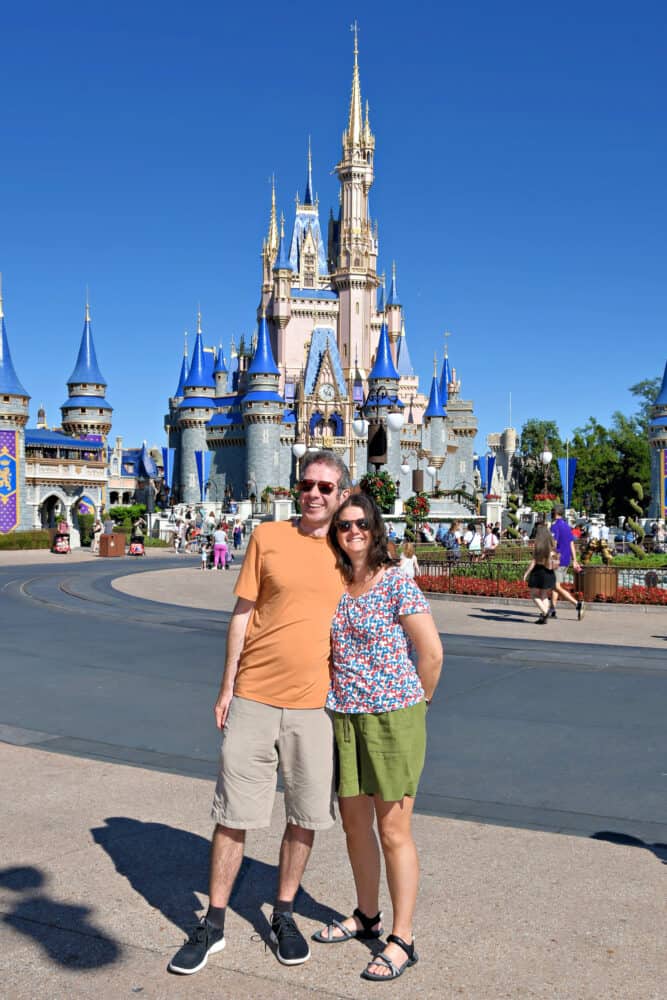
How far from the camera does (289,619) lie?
3.75 m

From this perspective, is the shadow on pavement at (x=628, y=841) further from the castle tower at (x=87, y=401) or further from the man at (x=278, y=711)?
the castle tower at (x=87, y=401)

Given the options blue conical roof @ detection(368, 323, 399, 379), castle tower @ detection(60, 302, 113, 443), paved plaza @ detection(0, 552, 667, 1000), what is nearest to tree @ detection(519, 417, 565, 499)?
blue conical roof @ detection(368, 323, 399, 379)

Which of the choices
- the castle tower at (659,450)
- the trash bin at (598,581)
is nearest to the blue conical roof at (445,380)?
the castle tower at (659,450)

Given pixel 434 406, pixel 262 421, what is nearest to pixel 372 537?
pixel 262 421

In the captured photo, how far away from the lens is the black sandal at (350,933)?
369cm

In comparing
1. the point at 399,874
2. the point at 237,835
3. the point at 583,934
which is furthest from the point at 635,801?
the point at 237,835

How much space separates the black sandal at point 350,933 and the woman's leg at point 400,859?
152 mm

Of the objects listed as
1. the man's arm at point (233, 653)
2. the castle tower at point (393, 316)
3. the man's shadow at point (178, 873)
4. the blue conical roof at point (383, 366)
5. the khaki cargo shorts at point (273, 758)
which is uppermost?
the castle tower at point (393, 316)

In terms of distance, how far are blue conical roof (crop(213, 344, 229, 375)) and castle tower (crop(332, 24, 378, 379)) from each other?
469 inches

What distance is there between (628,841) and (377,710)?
200 cm

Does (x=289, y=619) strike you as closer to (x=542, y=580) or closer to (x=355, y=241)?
(x=542, y=580)

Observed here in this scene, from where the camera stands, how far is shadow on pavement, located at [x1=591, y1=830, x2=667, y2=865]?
4.66 metres

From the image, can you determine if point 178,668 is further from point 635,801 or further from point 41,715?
point 635,801

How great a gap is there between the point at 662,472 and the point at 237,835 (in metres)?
63.1
